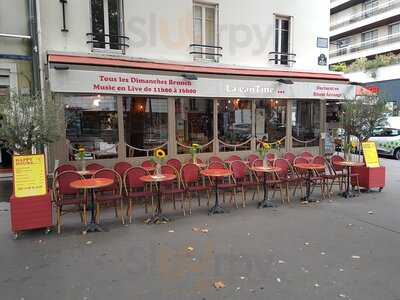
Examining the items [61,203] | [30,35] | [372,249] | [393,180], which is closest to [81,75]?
[30,35]

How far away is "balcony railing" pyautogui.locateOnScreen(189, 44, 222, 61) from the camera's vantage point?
9328 mm

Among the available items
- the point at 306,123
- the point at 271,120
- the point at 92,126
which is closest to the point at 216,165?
the point at 92,126

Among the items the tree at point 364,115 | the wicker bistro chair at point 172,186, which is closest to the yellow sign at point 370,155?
the tree at point 364,115

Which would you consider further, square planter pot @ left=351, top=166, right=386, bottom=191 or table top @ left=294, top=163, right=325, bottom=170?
square planter pot @ left=351, top=166, right=386, bottom=191

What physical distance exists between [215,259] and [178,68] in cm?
529

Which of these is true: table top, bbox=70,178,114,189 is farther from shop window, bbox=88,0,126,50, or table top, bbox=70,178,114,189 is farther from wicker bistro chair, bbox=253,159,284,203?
shop window, bbox=88,0,126,50

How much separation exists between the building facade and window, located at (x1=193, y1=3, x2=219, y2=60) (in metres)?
0.03

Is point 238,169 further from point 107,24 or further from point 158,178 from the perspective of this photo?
point 107,24

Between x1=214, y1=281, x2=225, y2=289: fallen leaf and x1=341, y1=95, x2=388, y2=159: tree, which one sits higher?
x1=341, y1=95, x2=388, y2=159: tree

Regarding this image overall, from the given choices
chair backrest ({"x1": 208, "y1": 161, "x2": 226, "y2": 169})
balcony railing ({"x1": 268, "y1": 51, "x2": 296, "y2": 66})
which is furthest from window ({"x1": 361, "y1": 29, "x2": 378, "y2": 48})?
chair backrest ({"x1": 208, "y1": 161, "x2": 226, "y2": 169})

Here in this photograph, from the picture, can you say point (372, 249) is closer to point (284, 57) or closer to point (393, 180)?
point (393, 180)

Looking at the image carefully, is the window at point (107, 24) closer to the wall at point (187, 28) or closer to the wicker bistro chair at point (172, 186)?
the wall at point (187, 28)

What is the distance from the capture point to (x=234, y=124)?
9.54 m

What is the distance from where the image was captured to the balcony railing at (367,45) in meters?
30.0
